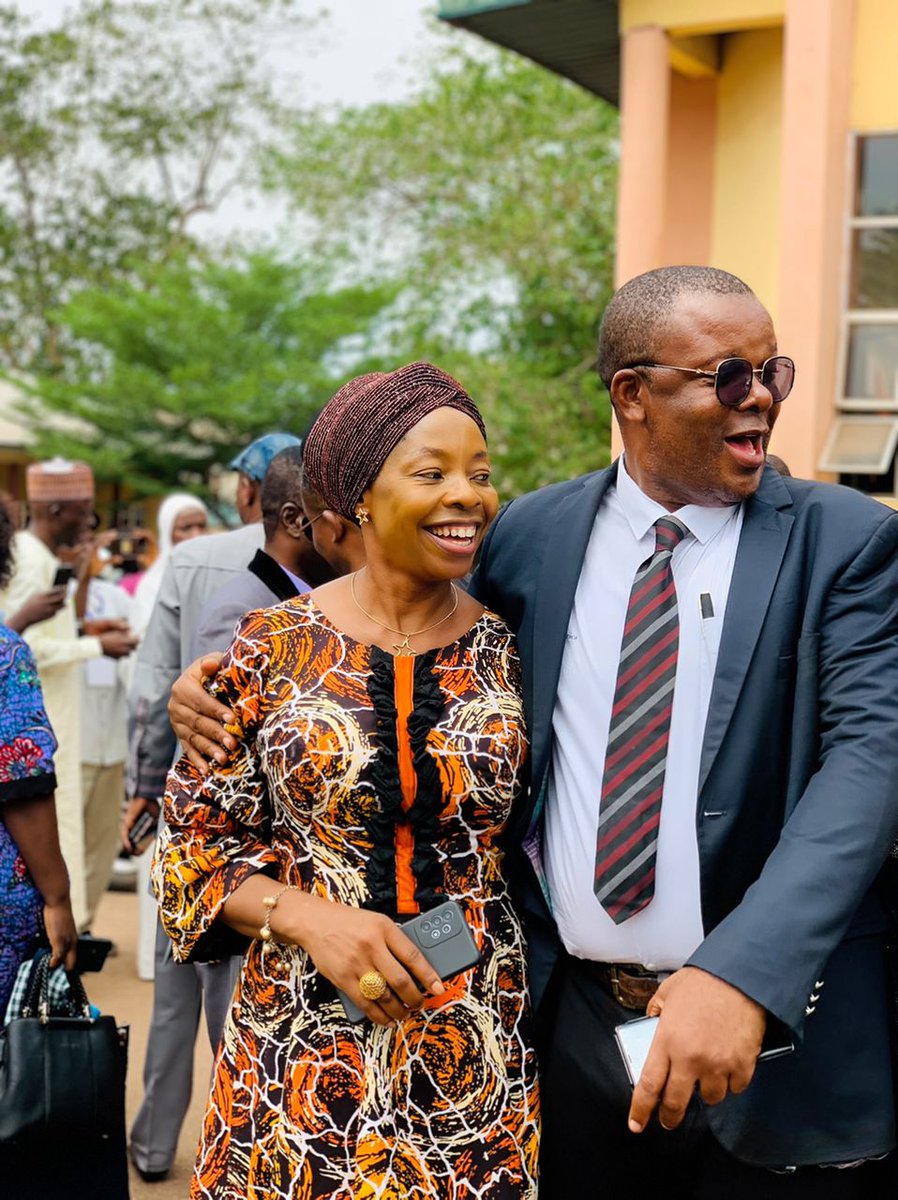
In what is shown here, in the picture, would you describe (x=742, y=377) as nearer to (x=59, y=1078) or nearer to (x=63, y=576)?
(x=59, y=1078)

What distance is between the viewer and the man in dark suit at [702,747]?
2.46 m

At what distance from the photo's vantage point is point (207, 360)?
81.8 feet

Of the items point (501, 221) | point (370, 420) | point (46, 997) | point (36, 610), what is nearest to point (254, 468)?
point (36, 610)

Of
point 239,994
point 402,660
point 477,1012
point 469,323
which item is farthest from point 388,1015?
point 469,323

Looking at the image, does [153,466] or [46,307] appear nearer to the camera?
[153,466]

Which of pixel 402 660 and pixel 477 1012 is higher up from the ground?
pixel 402 660

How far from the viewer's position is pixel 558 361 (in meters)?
17.6

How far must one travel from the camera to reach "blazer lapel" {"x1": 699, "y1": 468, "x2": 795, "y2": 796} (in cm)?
250

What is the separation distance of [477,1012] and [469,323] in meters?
17.3

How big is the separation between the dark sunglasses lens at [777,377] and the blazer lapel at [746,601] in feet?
0.56

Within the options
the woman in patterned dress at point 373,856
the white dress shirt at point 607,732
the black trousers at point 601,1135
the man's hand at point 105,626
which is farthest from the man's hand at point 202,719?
the man's hand at point 105,626

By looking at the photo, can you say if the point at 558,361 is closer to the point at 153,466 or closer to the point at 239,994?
the point at 153,466

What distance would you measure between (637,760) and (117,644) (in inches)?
180

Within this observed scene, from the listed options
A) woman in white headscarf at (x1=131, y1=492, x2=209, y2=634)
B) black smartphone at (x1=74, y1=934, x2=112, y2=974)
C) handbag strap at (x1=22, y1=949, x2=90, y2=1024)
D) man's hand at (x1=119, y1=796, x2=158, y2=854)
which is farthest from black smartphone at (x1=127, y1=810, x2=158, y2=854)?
woman in white headscarf at (x1=131, y1=492, x2=209, y2=634)
